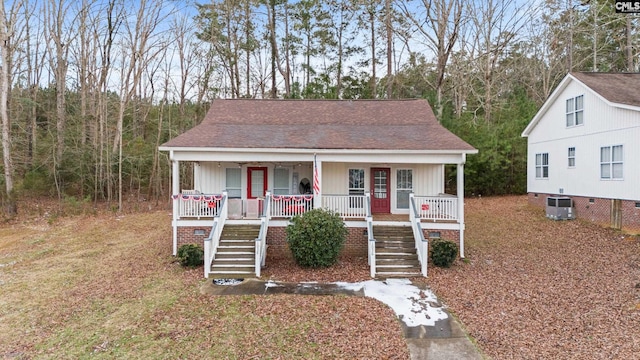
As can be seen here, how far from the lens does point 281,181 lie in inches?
549

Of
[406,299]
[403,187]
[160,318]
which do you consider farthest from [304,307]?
[403,187]

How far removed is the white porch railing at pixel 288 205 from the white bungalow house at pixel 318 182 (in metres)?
0.03

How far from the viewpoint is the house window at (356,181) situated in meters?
13.7

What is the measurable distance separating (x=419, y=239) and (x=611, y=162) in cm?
938

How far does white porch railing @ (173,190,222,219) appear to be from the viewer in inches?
444

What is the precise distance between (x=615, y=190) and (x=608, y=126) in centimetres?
254

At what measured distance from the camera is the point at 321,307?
750 cm

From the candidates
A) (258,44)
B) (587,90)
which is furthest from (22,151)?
(587,90)

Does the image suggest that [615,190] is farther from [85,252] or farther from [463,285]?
[85,252]

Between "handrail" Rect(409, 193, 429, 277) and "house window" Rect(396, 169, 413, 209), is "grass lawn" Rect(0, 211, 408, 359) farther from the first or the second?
"house window" Rect(396, 169, 413, 209)

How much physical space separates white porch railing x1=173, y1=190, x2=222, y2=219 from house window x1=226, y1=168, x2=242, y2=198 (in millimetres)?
2086

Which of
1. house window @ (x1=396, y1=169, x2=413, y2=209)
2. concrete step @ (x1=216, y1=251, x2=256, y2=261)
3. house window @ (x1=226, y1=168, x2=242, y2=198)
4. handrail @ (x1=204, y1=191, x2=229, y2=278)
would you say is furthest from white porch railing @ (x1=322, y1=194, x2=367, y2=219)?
house window @ (x1=226, y1=168, x2=242, y2=198)

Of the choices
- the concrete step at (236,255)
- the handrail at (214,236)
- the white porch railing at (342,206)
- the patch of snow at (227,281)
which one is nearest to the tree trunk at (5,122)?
the handrail at (214,236)

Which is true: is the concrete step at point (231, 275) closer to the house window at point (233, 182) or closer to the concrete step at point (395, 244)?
the concrete step at point (395, 244)
